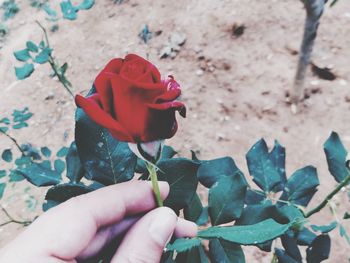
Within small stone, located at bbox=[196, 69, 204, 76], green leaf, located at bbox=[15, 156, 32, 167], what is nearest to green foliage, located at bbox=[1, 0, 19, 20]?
small stone, located at bbox=[196, 69, 204, 76]

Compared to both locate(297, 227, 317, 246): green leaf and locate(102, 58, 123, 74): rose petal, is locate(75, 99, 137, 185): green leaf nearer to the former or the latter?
locate(102, 58, 123, 74): rose petal

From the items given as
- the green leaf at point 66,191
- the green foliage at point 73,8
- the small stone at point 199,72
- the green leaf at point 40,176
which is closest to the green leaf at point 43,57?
the green foliage at point 73,8

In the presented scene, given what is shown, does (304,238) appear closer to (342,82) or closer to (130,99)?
(130,99)

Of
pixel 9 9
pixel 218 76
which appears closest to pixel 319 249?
pixel 218 76

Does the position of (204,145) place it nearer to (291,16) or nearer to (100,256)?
(291,16)

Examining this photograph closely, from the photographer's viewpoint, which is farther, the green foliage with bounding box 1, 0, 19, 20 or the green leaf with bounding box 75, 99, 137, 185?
the green foliage with bounding box 1, 0, 19, 20

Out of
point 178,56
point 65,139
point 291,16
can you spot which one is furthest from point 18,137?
point 291,16
